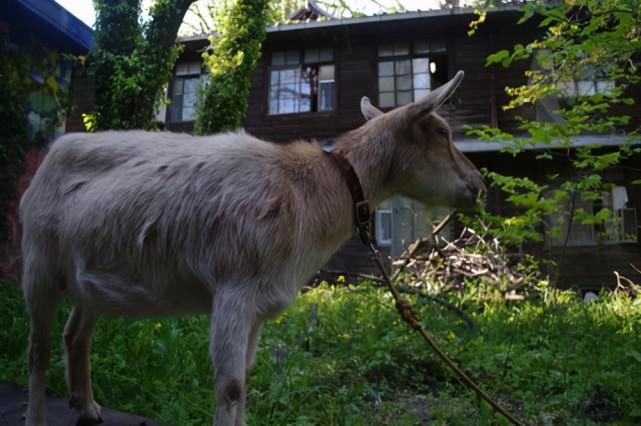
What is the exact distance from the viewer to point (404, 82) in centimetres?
1386

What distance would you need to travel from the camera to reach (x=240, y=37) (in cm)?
691

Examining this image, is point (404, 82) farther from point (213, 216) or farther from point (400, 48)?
point (213, 216)

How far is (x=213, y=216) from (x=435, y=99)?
118 centimetres

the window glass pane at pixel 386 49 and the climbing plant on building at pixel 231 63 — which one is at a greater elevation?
the window glass pane at pixel 386 49

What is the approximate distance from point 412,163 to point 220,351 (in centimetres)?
131

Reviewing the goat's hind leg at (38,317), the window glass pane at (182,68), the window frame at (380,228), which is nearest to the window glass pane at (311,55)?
the window glass pane at (182,68)

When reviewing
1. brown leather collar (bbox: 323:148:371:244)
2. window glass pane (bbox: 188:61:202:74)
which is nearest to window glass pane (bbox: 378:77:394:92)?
window glass pane (bbox: 188:61:202:74)

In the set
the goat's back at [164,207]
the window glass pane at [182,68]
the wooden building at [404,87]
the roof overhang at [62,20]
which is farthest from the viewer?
the window glass pane at [182,68]

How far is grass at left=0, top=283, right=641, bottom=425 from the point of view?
11.2ft

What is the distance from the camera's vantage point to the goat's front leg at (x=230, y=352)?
Answer: 2020 millimetres

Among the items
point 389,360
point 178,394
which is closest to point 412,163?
point 178,394

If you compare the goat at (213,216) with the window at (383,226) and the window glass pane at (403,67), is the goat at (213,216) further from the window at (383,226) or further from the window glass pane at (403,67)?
the window glass pane at (403,67)

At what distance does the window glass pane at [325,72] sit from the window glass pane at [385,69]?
4.63 ft

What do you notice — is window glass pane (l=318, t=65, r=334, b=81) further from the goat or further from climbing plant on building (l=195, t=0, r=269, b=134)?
the goat
